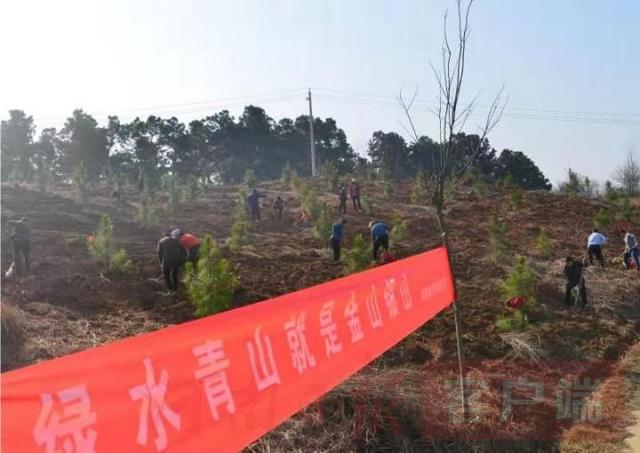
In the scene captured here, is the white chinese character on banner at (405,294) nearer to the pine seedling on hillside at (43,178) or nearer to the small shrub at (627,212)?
the small shrub at (627,212)

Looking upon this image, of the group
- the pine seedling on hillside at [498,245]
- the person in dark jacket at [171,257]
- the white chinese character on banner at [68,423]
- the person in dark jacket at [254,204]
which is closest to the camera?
the white chinese character on banner at [68,423]

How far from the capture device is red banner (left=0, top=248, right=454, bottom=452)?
200 centimetres

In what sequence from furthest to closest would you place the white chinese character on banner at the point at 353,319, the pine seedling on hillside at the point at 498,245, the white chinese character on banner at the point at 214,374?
the pine seedling on hillside at the point at 498,245
the white chinese character on banner at the point at 353,319
the white chinese character on banner at the point at 214,374

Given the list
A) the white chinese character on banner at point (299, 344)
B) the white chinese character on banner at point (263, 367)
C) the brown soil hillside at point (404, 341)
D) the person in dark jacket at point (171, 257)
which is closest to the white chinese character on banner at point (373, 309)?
the brown soil hillside at point (404, 341)

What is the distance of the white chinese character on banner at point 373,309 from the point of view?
4590 millimetres

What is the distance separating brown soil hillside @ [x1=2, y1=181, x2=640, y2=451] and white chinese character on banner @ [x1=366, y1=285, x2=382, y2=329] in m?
0.85

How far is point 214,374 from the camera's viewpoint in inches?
106

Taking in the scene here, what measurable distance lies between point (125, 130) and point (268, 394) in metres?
42.7

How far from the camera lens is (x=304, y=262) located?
1312 centimetres

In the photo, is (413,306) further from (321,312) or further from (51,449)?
(51,449)

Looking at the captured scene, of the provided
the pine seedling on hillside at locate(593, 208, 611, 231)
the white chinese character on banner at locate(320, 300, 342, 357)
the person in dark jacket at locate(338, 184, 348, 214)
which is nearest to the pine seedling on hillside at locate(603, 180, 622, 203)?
the pine seedling on hillside at locate(593, 208, 611, 231)

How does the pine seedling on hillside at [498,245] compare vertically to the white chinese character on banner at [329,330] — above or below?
below

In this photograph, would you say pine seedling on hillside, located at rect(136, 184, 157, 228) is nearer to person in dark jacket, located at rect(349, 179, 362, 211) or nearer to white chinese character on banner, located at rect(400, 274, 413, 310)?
person in dark jacket, located at rect(349, 179, 362, 211)

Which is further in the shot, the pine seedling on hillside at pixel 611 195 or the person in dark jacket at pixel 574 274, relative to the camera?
the pine seedling on hillside at pixel 611 195
